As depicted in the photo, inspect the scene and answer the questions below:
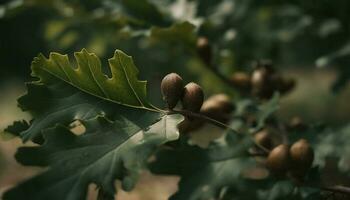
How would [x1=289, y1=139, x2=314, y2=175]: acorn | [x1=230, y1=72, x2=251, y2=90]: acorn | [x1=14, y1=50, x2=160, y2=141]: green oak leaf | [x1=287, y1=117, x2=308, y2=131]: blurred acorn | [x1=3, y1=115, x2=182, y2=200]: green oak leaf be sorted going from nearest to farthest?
[x1=3, y1=115, x2=182, y2=200]: green oak leaf → [x1=14, y1=50, x2=160, y2=141]: green oak leaf → [x1=289, y1=139, x2=314, y2=175]: acorn → [x1=287, y1=117, x2=308, y2=131]: blurred acorn → [x1=230, y1=72, x2=251, y2=90]: acorn

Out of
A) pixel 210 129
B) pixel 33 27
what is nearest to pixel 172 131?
pixel 210 129

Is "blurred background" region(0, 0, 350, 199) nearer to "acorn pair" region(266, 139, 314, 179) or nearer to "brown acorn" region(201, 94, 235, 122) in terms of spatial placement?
"brown acorn" region(201, 94, 235, 122)

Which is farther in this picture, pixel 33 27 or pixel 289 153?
pixel 33 27

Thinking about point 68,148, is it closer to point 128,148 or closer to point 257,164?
point 128,148

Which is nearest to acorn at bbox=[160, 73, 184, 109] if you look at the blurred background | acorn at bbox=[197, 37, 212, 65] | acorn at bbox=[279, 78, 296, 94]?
the blurred background

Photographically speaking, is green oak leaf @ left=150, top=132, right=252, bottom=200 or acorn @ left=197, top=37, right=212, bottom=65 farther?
acorn @ left=197, top=37, right=212, bottom=65

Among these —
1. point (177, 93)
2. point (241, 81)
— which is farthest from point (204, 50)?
point (177, 93)
